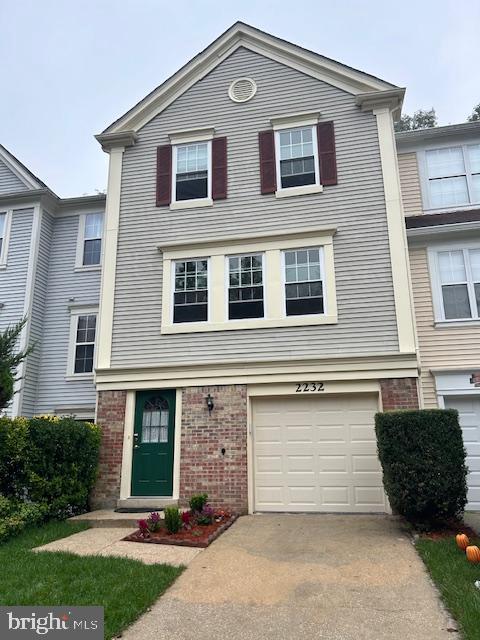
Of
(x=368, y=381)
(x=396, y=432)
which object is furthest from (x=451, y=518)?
(x=368, y=381)

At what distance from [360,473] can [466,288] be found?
471 centimetres

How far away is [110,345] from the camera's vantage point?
1046 centimetres

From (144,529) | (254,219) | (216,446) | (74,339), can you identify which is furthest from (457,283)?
(74,339)

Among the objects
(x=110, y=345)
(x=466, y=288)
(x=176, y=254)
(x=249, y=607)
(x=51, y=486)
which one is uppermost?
(x=176, y=254)

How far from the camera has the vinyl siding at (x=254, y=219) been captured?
9.59 metres

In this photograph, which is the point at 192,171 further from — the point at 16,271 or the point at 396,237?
the point at 16,271

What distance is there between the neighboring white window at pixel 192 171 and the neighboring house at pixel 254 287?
0.11 feet

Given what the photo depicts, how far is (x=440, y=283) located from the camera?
10766 millimetres

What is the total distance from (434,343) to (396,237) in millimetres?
2463

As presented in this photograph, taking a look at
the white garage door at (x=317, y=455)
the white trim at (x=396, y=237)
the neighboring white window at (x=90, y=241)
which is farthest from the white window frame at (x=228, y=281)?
the neighboring white window at (x=90, y=241)

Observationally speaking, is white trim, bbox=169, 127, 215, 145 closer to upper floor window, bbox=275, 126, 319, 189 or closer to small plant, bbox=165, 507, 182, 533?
upper floor window, bbox=275, 126, 319, 189

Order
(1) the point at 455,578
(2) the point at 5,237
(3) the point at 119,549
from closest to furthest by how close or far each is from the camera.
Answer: (1) the point at 455,578
(3) the point at 119,549
(2) the point at 5,237

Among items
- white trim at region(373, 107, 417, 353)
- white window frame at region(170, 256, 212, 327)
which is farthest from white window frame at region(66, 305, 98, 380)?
white trim at region(373, 107, 417, 353)

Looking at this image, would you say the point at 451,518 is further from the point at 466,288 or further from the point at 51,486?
the point at 51,486
